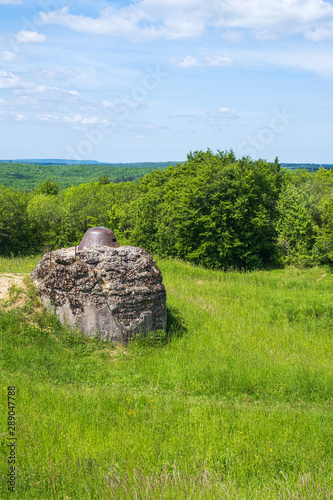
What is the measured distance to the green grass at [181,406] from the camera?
553cm

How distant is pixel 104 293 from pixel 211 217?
2567 centimetres

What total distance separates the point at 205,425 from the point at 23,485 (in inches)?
127

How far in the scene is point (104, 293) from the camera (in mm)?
12258

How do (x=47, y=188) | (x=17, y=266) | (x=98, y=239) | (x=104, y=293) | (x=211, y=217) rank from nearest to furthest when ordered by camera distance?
1. (x=104, y=293)
2. (x=98, y=239)
3. (x=17, y=266)
4. (x=211, y=217)
5. (x=47, y=188)

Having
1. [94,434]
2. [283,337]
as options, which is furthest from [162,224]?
[94,434]

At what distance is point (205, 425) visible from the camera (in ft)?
24.5

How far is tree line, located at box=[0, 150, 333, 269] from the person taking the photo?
3725cm

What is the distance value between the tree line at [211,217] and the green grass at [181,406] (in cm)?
2108

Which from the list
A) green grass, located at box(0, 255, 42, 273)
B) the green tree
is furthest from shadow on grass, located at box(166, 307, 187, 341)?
the green tree

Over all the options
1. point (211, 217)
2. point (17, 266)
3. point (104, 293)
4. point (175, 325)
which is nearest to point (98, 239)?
point (104, 293)

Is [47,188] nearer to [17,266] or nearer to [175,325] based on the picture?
[17,266]

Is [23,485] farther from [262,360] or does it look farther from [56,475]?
[262,360]

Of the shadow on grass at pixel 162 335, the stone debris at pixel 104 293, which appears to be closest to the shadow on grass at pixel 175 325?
the shadow on grass at pixel 162 335

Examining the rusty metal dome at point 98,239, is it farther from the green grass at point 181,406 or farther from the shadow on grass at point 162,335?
the shadow on grass at point 162,335
